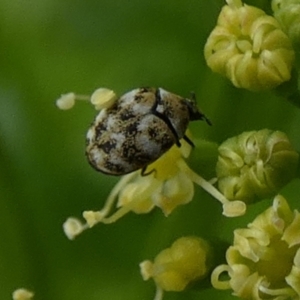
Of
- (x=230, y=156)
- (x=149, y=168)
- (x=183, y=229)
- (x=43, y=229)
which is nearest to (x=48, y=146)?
(x=43, y=229)

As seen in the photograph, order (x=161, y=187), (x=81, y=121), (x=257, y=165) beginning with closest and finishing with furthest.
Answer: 1. (x=257, y=165)
2. (x=161, y=187)
3. (x=81, y=121)

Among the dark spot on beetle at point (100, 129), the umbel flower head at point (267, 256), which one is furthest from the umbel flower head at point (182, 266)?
the dark spot on beetle at point (100, 129)

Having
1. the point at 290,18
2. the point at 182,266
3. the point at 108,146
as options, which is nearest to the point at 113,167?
the point at 108,146

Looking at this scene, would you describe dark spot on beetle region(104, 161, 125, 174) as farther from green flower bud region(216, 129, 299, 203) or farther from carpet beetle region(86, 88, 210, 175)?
green flower bud region(216, 129, 299, 203)

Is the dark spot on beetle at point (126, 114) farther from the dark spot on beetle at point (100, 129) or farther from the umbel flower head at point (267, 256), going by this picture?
the umbel flower head at point (267, 256)

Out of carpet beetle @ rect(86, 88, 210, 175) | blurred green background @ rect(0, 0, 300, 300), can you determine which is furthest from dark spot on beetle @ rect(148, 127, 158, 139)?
blurred green background @ rect(0, 0, 300, 300)

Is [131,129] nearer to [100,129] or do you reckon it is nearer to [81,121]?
[100,129]
